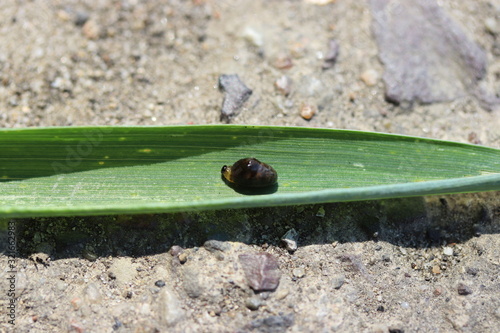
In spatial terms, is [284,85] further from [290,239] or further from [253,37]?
[290,239]

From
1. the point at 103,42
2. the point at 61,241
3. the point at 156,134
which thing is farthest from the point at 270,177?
the point at 103,42

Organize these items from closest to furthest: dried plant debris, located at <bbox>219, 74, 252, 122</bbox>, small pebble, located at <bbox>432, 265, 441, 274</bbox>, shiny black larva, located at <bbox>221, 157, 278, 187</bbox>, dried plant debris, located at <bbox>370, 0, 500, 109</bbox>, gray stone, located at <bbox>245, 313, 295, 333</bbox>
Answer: gray stone, located at <bbox>245, 313, 295, 333</bbox>, shiny black larva, located at <bbox>221, 157, 278, 187</bbox>, small pebble, located at <bbox>432, 265, 441, 274</bbox>, dried plant debris, located at <bbox>219, 74, 252, 122</bbox>, dried plant debris, located at <bbox>370, 0, 500, 109</bbox>

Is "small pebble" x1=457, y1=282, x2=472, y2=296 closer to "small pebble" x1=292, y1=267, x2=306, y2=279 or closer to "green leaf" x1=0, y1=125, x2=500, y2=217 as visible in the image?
"green leaf" x1=0, y1=125, x2=500, y2=217

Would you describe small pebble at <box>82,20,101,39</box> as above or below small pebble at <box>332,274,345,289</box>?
above

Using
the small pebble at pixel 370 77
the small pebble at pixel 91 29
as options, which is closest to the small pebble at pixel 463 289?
the small pebble at pixel 370 77

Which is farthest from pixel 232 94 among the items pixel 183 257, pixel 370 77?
pixel 183 257

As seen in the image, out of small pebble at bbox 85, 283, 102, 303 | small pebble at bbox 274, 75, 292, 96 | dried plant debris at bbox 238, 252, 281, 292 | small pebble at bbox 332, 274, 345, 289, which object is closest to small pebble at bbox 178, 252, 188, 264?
dried plant debris at bbox 238, 252, 281, 292
